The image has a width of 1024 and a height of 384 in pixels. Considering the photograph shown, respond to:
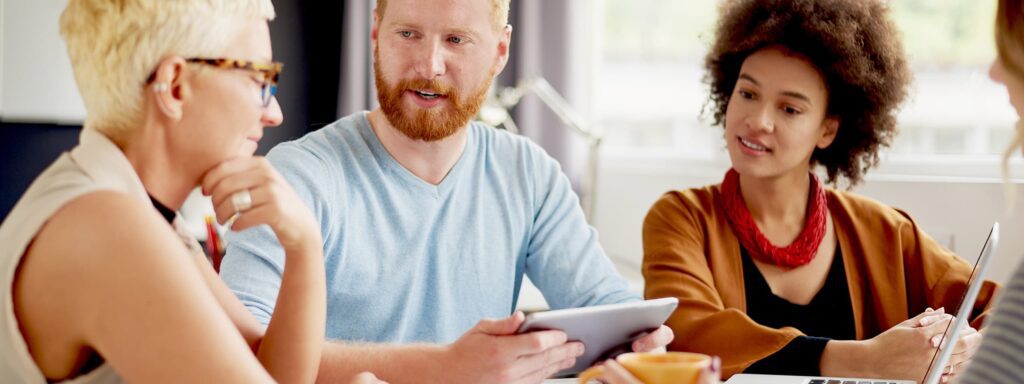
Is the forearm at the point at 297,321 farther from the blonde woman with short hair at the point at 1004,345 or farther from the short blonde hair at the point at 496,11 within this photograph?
the short blonde hair at the point at 496,11

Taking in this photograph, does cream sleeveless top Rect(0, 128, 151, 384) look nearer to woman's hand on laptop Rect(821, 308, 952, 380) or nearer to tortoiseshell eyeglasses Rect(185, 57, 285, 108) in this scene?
tortoiseshell eyeglasses Rect(185, 57, 285, 108)

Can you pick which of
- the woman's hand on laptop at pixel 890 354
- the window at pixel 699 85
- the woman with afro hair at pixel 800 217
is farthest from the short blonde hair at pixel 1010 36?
the window at pixel 699 85

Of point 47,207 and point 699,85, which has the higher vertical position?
point 47,207

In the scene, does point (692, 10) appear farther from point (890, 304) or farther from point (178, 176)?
point (178, 176)

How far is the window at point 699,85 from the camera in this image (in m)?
3.19

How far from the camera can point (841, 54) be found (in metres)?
2.06

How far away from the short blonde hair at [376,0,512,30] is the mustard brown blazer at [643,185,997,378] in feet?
1.56

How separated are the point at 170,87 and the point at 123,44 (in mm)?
61

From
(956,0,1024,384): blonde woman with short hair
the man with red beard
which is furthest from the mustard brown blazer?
(956,0,1024,384): blonde woman with short hair

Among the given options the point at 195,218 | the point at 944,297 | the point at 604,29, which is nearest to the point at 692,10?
the point at 604,29

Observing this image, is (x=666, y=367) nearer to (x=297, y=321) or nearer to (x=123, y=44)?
(x=297, y=321)

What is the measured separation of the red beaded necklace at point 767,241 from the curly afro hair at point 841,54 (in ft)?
0.60

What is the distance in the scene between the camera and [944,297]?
2.04 meters

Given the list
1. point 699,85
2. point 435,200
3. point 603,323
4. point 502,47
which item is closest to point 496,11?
point 502,47
